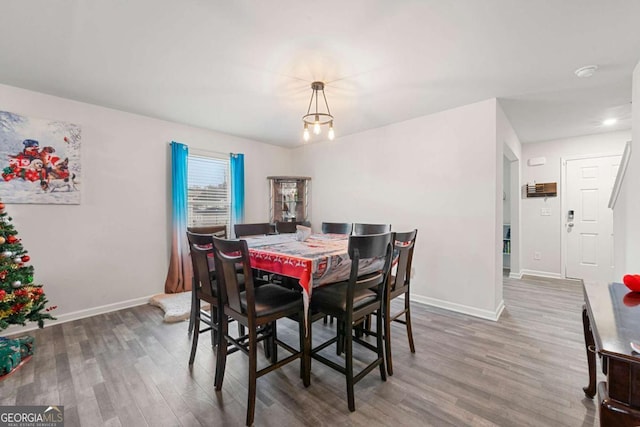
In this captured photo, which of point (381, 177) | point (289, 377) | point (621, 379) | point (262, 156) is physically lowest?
point (289, 377)

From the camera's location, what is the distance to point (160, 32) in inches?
74.0

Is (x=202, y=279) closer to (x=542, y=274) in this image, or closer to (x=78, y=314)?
(x=78, y=314)

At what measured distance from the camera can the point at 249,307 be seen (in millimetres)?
1508

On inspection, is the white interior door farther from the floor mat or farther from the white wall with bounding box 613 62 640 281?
the floor mat

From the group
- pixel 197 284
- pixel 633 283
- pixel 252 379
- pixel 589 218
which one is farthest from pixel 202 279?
pixel 589 218

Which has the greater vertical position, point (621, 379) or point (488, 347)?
point (621, 379)

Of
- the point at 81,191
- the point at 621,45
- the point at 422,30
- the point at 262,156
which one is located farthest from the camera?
the point at 262,156

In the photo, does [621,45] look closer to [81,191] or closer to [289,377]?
[289,377]

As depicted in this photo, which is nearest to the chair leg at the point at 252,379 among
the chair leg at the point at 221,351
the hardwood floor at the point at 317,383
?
the hardwood floor at the point at 317,383

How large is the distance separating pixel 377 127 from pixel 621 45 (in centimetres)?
247

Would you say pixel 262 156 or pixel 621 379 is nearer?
pixel 621 379

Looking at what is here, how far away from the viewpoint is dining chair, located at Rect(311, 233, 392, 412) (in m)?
1.59

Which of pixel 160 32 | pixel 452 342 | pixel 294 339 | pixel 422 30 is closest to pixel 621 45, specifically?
pixel 422 30

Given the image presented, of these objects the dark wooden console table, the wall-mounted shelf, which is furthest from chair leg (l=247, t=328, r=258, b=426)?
the wall-mounted shelf
